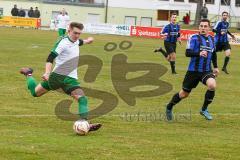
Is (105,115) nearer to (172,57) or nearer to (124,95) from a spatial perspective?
(124,95)

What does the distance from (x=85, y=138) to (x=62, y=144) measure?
798mm

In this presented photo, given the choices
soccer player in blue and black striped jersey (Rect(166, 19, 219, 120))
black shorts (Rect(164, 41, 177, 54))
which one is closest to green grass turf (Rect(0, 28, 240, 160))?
soccer player in blue and black striped jersey (Rect(166, 19, 219, 120))

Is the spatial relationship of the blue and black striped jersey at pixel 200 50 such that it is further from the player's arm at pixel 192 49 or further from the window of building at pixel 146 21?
the window of building at pixel 146 21

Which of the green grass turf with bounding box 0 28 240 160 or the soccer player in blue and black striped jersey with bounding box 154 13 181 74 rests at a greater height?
the soccer player in blue and black striped jersey with bounding box 154 13 181 74

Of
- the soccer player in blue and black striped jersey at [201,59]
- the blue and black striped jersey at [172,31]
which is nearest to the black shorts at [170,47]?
the blue and black striped jersey at [172,31]

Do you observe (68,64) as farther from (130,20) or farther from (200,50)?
(130,20)

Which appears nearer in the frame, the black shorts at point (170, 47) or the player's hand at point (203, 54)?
the player's hand at point (203, 54)

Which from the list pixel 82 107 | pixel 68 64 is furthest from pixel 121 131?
pixel 68 64

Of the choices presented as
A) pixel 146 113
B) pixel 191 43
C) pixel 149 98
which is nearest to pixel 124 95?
pixel 149 98

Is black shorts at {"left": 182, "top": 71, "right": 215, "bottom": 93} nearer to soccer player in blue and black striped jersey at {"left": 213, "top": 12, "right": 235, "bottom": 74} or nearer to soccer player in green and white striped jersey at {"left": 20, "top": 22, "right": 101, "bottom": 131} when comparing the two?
soccer player in green and white striped jersey at {"left": 20, "top": 22, "right": 101, "bottom": 131}

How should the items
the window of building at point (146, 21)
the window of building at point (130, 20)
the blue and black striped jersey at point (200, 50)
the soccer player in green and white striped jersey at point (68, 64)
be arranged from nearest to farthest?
the soccer player in green and white striped jersey at point (68, 64) < the blue and black striped jersey at point (200, 50) < the window of building at point (130, 20) < the window of building at point (146, 21)

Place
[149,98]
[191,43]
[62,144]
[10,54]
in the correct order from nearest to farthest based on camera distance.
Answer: [62,144] → [191,43] → [149,98] → [10,54]

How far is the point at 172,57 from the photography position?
2450cm

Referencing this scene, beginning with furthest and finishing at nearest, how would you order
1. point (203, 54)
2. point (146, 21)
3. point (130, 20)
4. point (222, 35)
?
point (146, 21)
point (130, 20)
point (222, 35)
point (203, 54)
